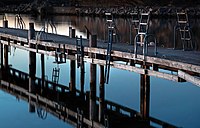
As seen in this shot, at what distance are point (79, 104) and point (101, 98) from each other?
4.49ft

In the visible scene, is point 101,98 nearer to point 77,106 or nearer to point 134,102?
point 77,106

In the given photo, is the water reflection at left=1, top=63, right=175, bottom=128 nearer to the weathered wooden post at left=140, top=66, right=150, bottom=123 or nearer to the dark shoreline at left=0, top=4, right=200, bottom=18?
the weathered wooden post at left=140, top=66, right=150, bottom=123

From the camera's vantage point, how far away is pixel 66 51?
19.2m

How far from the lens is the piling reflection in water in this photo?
16219 millimetres

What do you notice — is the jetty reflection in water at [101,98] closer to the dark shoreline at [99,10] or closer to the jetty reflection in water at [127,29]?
the jetty reflection in water at [127,29]

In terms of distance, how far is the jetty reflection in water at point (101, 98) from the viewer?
1658 centimetres

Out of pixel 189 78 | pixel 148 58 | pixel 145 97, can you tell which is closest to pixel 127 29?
pixel 145 97

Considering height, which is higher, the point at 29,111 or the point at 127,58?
the point at 127,58

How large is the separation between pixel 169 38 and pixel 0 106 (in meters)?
20.1

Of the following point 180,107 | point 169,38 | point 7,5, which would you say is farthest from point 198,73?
point 7,5

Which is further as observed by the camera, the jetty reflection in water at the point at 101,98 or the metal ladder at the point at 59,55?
the metal ladder at the point at 59,55

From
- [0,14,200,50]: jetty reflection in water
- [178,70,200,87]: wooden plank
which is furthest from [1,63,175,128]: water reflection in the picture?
[0,14,200,50]: jetty reflection in water

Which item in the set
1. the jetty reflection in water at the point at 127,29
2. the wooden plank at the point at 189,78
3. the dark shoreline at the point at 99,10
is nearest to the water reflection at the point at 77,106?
the wooden plank at the point at 189,78

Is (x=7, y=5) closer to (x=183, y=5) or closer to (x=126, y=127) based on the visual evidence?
(x=183, y=5)
